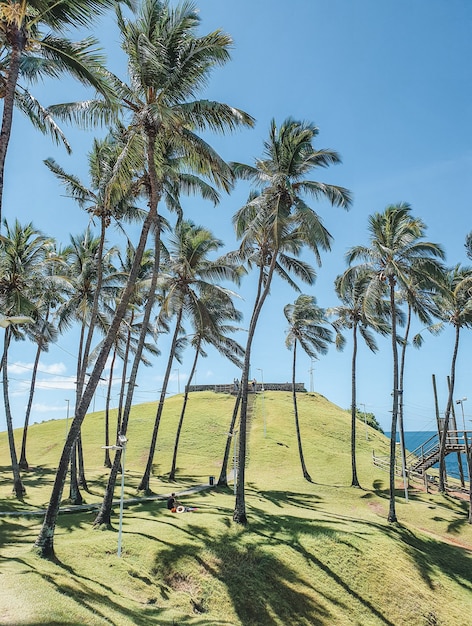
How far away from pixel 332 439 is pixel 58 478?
41328mm

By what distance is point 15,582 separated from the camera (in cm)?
1108

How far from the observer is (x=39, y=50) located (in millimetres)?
12117

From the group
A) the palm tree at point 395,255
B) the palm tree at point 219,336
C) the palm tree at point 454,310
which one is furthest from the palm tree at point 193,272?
the palm tree at point 454,310

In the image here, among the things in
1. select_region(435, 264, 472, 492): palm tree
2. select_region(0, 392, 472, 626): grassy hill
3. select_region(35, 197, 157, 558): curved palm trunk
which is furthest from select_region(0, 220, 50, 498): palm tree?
select_region(435, 264, 472, 492): palm tree

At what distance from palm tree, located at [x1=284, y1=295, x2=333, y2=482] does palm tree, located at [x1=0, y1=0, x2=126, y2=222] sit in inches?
1153

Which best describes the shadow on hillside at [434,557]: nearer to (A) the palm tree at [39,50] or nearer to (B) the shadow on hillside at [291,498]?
(B) the shadow on hillside at [291,498]

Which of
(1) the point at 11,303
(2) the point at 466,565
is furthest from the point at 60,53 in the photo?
(2) the point at 466,565

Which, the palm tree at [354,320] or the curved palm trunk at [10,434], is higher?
the palm tree at [354,320]

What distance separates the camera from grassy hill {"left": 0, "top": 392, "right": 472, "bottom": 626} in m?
12.1

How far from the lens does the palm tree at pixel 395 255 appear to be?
25156mm

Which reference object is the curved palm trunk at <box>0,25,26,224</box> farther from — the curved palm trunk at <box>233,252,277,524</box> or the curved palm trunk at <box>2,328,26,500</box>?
the curved palm trunk at <box>2,328,26,500</box>

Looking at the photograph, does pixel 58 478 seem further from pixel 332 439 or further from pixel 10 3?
pixel 332 439

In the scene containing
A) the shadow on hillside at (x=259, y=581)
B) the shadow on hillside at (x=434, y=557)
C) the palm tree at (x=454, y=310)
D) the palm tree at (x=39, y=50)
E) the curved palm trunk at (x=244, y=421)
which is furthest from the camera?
the palm tree at (x=454, y=310)

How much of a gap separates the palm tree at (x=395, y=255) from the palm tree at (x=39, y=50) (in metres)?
18.1
